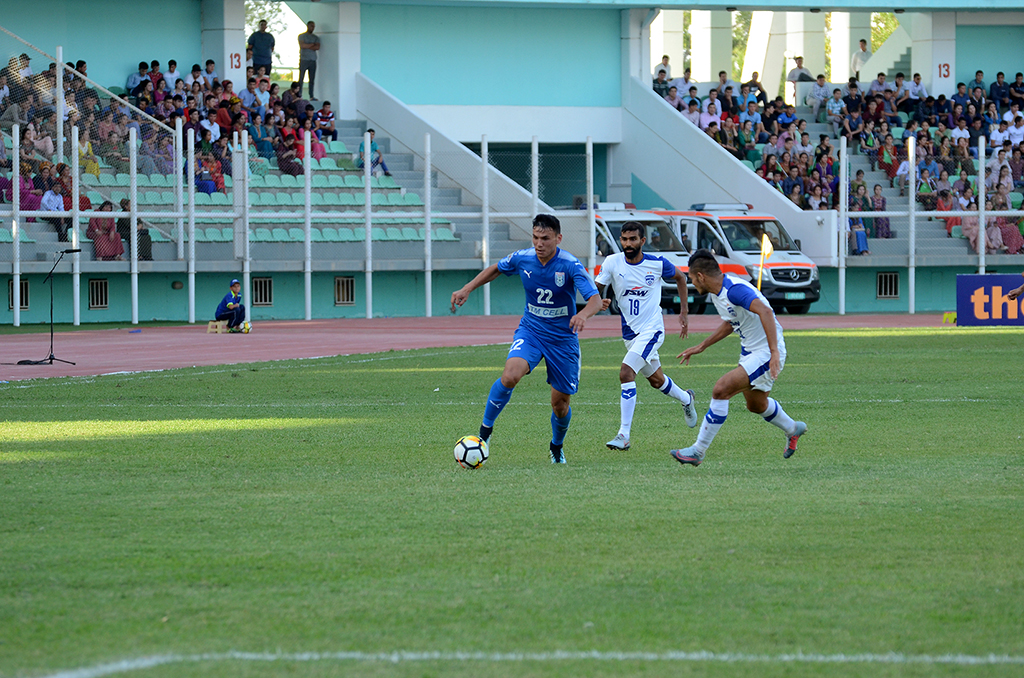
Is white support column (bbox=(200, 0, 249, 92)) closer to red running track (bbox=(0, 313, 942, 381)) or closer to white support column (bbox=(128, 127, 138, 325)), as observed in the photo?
white support column (bbox=(128, 127, 138, 325))

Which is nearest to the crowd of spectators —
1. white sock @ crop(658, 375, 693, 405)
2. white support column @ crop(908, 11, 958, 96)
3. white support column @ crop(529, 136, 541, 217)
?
white support column @ crop(908, 11, 958, 96)

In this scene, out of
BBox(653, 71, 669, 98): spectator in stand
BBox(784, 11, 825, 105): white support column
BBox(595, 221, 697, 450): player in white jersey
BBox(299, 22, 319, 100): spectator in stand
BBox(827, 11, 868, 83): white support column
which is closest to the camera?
BBox(595, 221, 697, 450): player in white jersey

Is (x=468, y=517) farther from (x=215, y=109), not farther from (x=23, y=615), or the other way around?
(x=215, y=109)

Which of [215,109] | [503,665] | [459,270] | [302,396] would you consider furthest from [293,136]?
[503,665]

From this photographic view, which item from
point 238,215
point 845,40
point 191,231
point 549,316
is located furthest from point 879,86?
point 549,316

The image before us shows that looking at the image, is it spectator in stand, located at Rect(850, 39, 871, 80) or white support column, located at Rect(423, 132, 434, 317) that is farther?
spectator in stand, located at Rect(850, 39, 871, 80)

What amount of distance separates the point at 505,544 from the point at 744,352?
3.65 metres

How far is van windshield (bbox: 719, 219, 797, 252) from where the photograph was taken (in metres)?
34.3

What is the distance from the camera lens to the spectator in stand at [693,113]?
3950 centimetres

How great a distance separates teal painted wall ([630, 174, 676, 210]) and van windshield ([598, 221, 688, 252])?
20.8 ft

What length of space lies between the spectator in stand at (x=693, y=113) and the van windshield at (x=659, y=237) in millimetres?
5914

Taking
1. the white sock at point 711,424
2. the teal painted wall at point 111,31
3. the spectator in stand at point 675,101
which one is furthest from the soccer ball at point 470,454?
the spectator in stand at point 675,101

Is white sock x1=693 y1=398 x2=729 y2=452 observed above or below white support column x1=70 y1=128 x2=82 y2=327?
below

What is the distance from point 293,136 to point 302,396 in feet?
63.8
